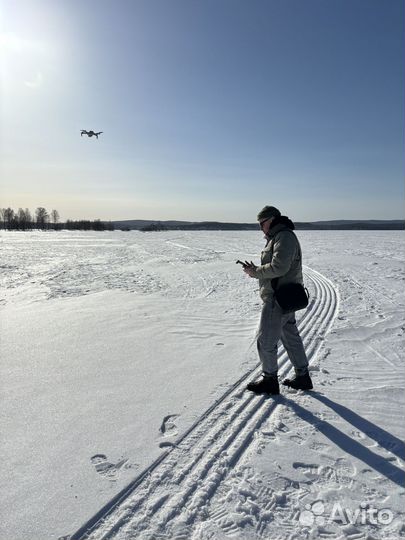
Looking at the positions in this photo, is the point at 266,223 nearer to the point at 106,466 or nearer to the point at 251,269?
the point at 251,269

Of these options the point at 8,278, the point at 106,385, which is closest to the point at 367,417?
the point at 106,385

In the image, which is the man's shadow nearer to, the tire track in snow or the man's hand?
the tire track in snow

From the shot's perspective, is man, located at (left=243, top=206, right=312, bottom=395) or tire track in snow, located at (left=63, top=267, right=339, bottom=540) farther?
man, located at (left=243, top=206, right=312, bottom=395)

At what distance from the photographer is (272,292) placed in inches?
145

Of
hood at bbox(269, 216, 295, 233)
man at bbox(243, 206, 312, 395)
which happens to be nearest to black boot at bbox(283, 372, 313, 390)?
man at bbox(243, 206, 312, 395)

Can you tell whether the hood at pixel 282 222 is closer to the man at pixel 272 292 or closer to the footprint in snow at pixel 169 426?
the man at pixel 272 292

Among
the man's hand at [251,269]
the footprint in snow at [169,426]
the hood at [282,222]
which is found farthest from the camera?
the man's hand at [251,269]

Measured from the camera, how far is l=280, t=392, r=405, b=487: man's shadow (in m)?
2.61

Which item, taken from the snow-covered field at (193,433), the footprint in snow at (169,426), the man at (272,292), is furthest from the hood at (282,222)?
the footprint in snow at (169,426)

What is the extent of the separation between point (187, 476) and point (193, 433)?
535 millimetres

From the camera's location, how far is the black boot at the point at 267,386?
12.3 ft

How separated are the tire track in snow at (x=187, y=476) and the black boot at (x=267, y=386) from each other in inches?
2.8

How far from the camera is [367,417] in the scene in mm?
3330

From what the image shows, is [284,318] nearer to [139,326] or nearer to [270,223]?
[270,223]
